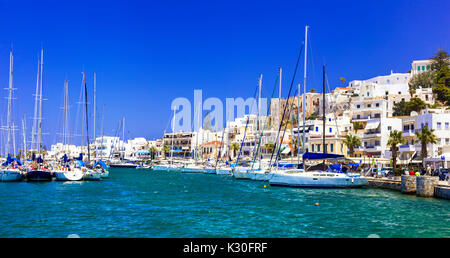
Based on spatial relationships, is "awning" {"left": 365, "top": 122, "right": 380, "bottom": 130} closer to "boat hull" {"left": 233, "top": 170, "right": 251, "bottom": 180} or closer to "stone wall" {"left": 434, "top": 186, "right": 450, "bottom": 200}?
"boat hull" {"left": 233, "top": 170, "right": 251, "bottom": 180}

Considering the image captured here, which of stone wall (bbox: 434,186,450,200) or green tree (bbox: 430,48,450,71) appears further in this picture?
green tree (bbox: 430,48,450,71)

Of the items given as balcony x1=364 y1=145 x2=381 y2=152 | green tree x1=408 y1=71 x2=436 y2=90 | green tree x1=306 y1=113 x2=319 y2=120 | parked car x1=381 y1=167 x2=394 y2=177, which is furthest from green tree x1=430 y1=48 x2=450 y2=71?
parked car x1=381 y1=167 x2=394 y2=177

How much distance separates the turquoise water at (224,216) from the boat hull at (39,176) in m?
14.5

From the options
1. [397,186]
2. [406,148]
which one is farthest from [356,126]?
[397,186]

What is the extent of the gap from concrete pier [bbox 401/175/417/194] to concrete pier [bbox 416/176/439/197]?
1.57m

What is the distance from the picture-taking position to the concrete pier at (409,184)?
3288 cm

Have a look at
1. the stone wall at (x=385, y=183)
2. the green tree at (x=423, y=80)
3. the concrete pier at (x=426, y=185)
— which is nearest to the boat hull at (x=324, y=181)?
the stone wall at (x=385, y=183)

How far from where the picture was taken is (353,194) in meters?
34.8

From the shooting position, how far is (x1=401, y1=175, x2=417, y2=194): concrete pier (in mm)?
32875

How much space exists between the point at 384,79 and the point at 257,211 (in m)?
93.1

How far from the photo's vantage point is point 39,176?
155 feet

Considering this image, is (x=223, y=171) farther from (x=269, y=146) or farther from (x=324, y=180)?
(x=324, y=180)

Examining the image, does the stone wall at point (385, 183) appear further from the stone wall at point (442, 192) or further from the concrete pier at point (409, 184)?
the stone wall at point (442, 192)
